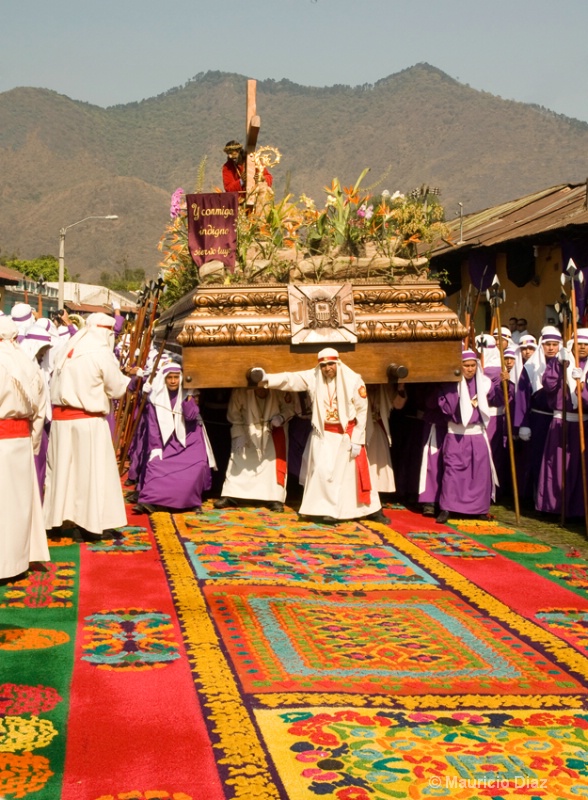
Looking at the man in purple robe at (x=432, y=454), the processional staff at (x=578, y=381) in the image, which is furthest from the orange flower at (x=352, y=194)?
the processional staff at (x=578, y=381)

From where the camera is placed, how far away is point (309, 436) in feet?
31.1

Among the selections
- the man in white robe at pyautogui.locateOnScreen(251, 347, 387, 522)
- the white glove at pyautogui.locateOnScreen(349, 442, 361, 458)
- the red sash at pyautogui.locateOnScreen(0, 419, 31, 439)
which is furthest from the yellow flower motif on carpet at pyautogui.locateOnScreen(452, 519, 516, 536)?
the red sash at pyautogui.locateOnScreen(0, 419, 31, 439)

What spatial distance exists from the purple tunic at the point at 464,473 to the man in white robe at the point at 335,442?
660 millimetres

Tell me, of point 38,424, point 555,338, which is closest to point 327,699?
point 38,424

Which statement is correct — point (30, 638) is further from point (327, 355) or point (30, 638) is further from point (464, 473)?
point (464, 473)

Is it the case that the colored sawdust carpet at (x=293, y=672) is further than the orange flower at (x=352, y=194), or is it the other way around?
the orange flower at (x=352, y=194)

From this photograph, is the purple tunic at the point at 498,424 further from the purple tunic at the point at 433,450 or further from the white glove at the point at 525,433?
the purple tunic at the point at 433,450

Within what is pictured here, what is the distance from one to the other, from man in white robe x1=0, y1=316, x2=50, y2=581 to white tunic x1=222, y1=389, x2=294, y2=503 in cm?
288

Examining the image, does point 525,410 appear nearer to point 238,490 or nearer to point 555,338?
point 555,338

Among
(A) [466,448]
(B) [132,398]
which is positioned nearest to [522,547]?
(A) [466,448]

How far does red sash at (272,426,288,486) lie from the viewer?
9523 millimetres

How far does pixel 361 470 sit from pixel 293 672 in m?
3.91

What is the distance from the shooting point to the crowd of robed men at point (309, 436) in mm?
7898

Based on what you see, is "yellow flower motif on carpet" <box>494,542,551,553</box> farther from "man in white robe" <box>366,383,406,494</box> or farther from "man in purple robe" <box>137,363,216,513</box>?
"man in purple robe" <box>137,363,216,513</box>
